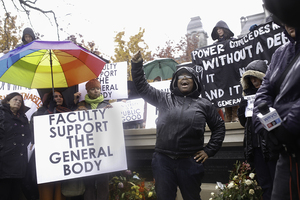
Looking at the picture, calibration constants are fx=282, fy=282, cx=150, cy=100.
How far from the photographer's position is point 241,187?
381 cm

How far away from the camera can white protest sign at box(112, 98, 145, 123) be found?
262 inches

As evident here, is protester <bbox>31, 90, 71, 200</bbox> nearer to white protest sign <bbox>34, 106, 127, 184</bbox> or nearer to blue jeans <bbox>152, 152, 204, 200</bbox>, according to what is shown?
white protest sign <bbox>34, 106, 127, 184</bbox>

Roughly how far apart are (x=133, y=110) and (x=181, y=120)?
384cm

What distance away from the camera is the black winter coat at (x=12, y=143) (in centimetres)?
376

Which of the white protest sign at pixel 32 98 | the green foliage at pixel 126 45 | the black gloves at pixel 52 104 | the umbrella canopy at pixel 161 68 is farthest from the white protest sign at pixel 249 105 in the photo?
the green foliage at pixel 126 45

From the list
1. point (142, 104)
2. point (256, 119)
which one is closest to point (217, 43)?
point (142, 104)

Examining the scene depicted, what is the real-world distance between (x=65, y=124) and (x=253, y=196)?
2.70 meters

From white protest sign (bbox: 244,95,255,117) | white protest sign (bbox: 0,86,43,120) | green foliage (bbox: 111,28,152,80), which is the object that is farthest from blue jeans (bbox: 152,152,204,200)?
green foliage (bbox: 111,28,152,80)

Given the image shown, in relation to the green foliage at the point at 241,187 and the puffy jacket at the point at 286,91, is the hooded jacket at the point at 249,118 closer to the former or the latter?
the green foliage at the point at 241,187

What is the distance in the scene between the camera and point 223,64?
17.6 feet

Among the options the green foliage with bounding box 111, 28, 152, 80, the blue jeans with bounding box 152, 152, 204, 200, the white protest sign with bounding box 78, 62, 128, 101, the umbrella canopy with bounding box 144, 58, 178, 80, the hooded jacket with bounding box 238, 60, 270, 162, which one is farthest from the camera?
the green foliage with bounding box 111, 28, 152, 80

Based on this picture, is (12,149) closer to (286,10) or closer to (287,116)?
(287,116)

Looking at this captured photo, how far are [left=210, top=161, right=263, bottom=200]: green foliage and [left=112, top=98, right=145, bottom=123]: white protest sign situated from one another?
296 centimetres

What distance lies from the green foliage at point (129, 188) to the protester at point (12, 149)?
4.47 feet
